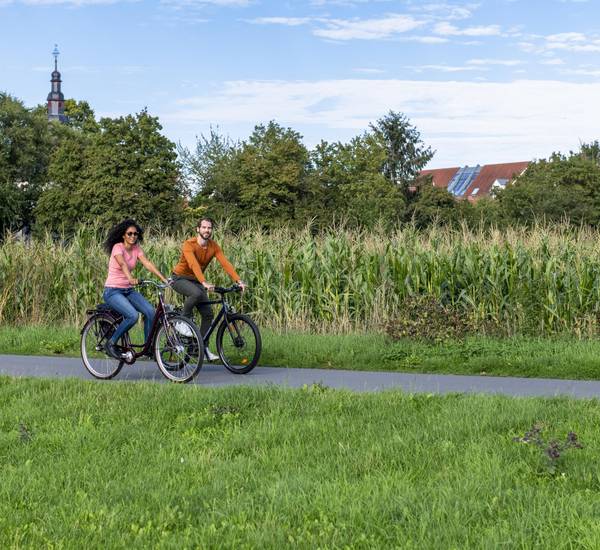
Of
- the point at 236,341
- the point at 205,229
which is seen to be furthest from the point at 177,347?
the point at 205,229

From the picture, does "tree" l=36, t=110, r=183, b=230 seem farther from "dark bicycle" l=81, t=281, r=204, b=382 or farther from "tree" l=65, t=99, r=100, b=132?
"dark bicycle" l=81, t=281, r=204, b=382

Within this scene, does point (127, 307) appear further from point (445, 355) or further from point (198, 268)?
point (445, 355)

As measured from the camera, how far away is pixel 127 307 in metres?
11.5

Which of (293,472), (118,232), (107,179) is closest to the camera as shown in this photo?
(293,472)

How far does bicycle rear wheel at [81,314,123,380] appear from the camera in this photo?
11734 millimetres

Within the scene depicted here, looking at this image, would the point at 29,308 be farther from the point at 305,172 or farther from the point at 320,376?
the point at 305,172

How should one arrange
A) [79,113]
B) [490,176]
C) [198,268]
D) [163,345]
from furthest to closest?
[490,176] < [79,113] < [198,268] < [163,345]

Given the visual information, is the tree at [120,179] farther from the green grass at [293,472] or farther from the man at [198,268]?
the green grass at [293,472]

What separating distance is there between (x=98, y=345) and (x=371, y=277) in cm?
579

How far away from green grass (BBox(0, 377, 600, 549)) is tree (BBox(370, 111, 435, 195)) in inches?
2848

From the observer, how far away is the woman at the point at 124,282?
451 inches

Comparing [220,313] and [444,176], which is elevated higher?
[444,176]

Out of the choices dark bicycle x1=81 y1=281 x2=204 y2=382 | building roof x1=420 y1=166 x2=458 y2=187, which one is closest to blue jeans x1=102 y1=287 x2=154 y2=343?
dark bicycle x1=81 y1=281 x2=204 y2=382

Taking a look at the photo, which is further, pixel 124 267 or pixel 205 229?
pixel 205 229
